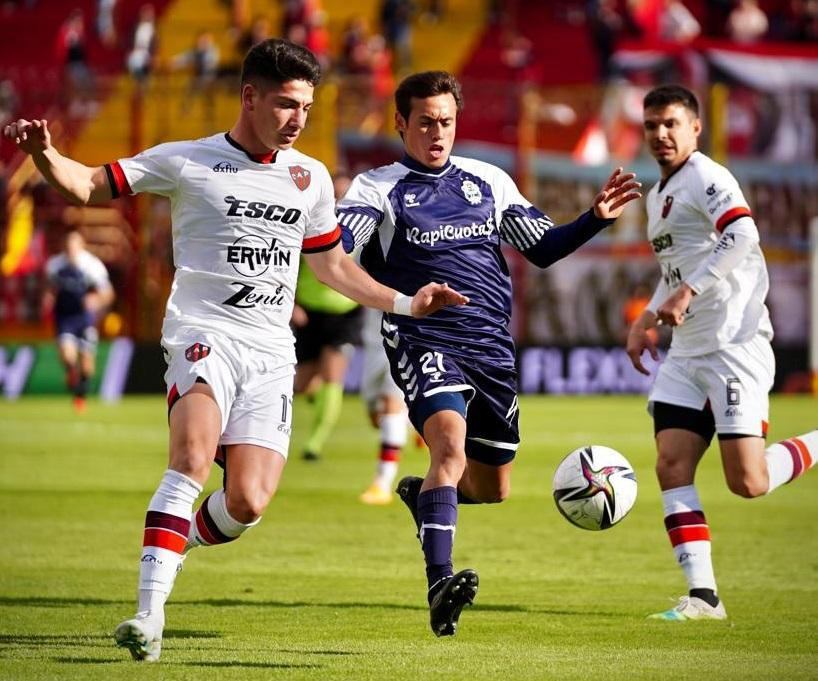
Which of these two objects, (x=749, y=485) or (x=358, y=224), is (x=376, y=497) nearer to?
(x=749, y=485)

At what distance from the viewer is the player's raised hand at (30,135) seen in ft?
21.3

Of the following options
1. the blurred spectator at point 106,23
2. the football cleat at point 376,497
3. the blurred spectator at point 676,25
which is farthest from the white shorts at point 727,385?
the blurred spectator at point 106,23

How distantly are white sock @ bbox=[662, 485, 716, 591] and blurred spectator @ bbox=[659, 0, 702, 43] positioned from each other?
24510mm

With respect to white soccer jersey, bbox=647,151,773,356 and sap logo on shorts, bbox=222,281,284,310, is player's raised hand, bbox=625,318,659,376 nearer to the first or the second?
white soccer jersey, bbox=647,151,773,356

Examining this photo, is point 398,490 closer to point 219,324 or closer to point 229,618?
point 229,618

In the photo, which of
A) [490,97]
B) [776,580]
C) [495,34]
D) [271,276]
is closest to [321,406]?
[776,580]

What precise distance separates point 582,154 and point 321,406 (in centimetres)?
1245

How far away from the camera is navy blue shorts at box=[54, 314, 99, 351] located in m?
23.2

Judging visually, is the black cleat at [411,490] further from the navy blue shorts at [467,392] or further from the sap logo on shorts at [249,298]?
the sap logo on shorts at [249,298]

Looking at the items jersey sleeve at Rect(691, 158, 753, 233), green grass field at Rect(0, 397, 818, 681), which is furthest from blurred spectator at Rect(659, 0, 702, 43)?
jersey sleeve at Rect(691, 158, 753, 233)

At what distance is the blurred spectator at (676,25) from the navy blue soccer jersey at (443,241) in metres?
24.6

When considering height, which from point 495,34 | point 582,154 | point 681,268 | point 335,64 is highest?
point 495,34

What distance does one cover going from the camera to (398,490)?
27.0 ft

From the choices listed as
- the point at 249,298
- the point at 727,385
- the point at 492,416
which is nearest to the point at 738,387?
the point at 727,385
